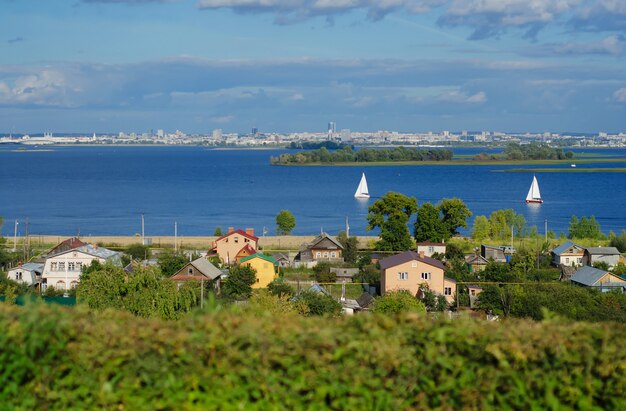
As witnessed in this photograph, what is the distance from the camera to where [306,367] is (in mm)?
2107

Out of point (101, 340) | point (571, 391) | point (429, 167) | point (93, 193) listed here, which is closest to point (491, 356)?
point (571, 391)

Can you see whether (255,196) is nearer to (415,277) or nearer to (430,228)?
(430,228)

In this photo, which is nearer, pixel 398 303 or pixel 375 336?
pixel 375 336

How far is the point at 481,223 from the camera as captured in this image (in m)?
22.4

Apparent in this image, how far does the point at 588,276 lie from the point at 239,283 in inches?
236

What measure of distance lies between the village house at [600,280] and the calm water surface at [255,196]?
13.3 m

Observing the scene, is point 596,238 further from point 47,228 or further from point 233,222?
point 47,228

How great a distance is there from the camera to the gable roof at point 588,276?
43.2ft

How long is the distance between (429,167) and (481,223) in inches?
1974

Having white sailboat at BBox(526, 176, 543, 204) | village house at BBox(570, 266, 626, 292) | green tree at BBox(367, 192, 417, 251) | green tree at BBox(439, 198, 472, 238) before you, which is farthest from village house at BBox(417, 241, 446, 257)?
white sailboat at BBox(526, 176, 543, 204)

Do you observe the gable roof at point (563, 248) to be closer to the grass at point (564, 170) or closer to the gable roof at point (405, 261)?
the gable roof at point (405, 261)

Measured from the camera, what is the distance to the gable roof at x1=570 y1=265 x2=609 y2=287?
1318 centimetres

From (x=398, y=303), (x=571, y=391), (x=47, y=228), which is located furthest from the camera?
(x=47, y=228)

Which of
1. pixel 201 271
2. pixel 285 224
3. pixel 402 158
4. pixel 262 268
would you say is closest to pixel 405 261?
pixel 262 268
